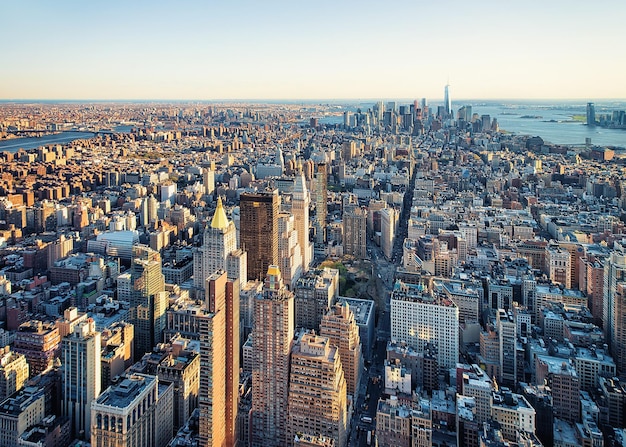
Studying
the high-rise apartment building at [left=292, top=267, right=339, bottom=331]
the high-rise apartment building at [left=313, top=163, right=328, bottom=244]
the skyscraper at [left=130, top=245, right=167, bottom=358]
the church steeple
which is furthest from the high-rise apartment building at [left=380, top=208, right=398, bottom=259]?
the skyscraper at [left=130, top=245, right=167, bottom=358]

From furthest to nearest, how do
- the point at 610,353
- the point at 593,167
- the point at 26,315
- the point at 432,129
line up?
the point at 432,129, the point at 593,167, the point at 26,315, the point at 610,353

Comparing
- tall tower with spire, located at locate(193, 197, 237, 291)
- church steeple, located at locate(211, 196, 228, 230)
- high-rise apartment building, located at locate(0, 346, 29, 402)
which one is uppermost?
church steeple, located at locate(211, 196, 228, 230)

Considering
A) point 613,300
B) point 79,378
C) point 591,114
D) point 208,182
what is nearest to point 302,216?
point 613,300

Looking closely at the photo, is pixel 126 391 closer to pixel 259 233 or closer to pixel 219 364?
pixel 219 364

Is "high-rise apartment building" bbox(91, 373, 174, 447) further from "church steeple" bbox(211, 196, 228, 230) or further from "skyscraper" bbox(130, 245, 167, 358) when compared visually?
"church steeple" bbox(211, 196, 228, 230)

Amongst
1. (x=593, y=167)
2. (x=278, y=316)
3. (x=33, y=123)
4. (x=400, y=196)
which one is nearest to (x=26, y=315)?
(x=278, y=316)

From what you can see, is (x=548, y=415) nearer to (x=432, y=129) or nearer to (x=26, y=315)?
(x=26, y=315)
